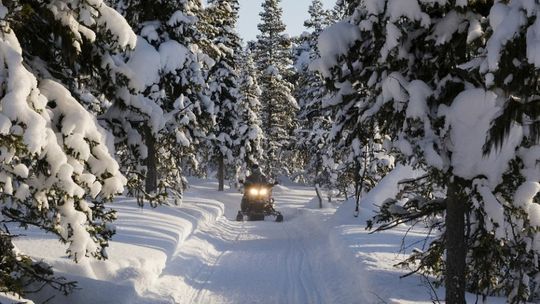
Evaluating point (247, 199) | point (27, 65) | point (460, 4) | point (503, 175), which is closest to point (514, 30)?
point (460, 4)

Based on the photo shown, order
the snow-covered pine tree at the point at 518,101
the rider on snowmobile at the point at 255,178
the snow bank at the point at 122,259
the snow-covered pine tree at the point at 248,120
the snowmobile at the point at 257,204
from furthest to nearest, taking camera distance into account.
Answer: the snow-covered pine tree at the point at 248,120 < the rider on snowmobile at the point at 255,178 < the snowmobile at the point at 257,204 < the snow bank at the point at 122,259 < the snow-covered pine tree at the point at 518,101

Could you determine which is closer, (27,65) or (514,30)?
(514,30)

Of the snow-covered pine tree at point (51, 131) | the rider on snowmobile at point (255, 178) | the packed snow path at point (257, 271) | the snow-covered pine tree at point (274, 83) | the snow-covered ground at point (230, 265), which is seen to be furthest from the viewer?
the snow-covered pine tree at point (274, 83)

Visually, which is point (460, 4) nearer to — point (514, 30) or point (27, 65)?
point (514, 30)

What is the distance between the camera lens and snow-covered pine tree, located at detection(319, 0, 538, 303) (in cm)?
587

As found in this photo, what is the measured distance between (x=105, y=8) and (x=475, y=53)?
14.7 feet

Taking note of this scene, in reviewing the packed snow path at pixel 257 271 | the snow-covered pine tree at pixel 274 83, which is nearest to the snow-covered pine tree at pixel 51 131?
the packed snow path at pixel 257 271

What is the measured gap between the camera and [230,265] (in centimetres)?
1326

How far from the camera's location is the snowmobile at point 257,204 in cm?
2397

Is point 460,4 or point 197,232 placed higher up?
point 460,4

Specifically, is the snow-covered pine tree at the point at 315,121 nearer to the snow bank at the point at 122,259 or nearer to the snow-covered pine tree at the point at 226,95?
the snow-covered pine tree at the point at 226,95

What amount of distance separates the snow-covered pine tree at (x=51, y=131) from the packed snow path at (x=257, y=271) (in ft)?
12.9

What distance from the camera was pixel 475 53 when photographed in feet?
20.7

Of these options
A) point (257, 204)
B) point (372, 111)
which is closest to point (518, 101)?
point (372, 111)
